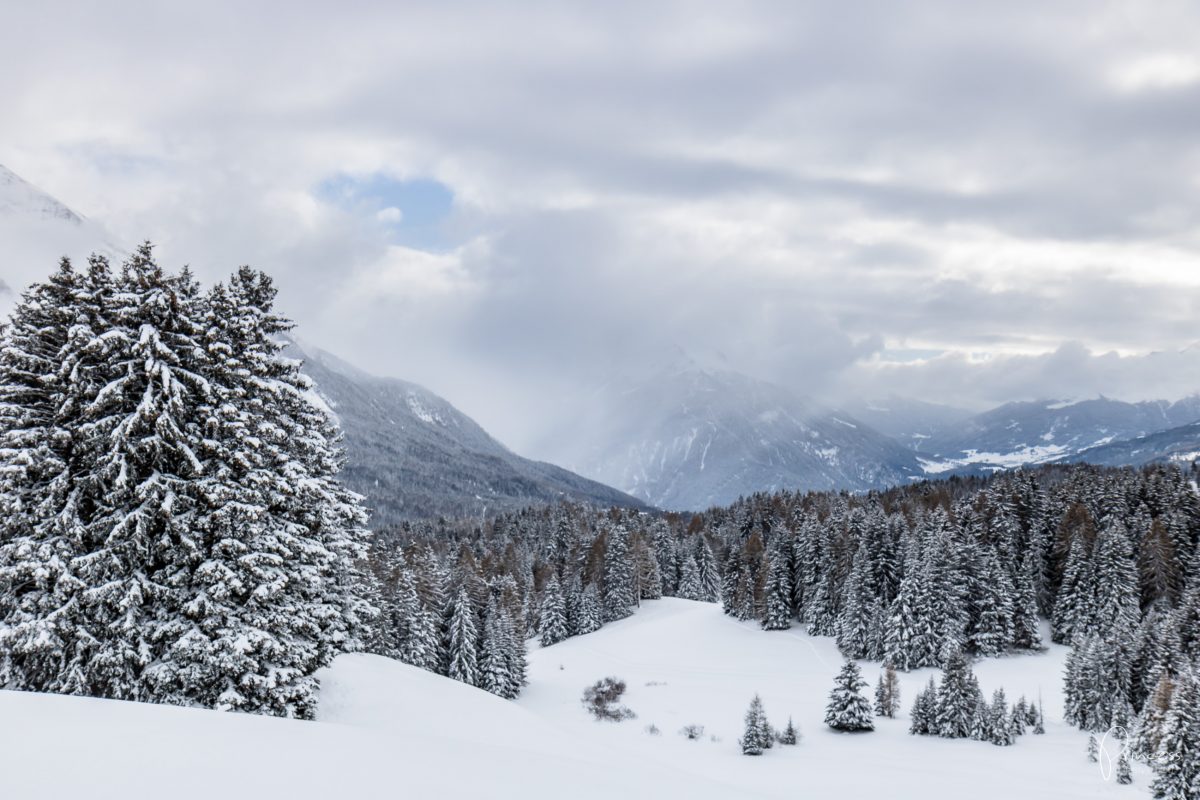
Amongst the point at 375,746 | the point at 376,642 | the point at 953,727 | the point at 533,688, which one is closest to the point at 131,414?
the point at 375,746

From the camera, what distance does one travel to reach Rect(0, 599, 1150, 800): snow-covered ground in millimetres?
7652

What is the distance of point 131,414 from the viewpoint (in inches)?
709

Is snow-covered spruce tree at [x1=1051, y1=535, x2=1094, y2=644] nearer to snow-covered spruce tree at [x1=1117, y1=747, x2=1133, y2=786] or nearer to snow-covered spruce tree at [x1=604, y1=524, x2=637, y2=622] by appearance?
snow-covered spruce tree at [x1=1117, y1=747, x2=1133, y2=786]

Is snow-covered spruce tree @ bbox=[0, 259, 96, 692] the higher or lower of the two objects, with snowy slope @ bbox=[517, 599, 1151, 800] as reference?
higher

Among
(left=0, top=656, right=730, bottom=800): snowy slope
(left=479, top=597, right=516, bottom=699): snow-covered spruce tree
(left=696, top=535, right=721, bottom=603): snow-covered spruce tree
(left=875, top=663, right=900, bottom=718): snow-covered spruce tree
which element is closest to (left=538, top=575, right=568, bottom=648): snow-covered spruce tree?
(left=479, top=597, right=516, bottom=699): snow-covered spruce tree

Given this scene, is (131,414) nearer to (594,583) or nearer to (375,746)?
(375,746)

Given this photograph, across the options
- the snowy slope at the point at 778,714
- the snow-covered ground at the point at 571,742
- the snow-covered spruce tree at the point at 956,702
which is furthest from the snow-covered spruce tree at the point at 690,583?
the snow-covered spruce tree at the point at 956,702

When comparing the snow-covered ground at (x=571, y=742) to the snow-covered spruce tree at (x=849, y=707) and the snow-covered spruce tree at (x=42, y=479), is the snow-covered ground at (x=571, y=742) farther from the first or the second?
the snow-covered spruce tree at (x=42, y=479)

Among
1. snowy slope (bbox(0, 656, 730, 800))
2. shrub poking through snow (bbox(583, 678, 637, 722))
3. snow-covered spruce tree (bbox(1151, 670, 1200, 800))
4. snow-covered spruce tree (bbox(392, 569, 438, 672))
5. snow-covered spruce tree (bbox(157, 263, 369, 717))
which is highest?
snow-covered spruce tree (bbox(157, 263, 369, 717))

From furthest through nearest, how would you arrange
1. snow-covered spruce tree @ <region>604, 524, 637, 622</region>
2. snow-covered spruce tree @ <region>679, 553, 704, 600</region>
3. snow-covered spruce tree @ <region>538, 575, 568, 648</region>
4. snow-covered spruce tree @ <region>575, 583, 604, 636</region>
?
snow-covered spruce tree @ <region>679, 553, 704, 600</region>, snow-covered spruce tree @ <region>604, 524, 637, 622</region>, snow-covered spruce tree @ <region>575, 583, 604, 636</region>, snow-covered spruce tree @ <region>538, 575, 568, 648</region>

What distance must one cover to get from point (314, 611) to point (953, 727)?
136 feet

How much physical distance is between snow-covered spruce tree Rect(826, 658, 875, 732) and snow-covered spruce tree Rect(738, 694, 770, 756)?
650cm

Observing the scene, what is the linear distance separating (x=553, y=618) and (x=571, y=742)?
68.0 metres

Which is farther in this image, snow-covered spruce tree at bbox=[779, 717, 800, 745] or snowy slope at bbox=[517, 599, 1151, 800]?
snow-covered spruce tree at bbox=[779, 717, 800, 745]
